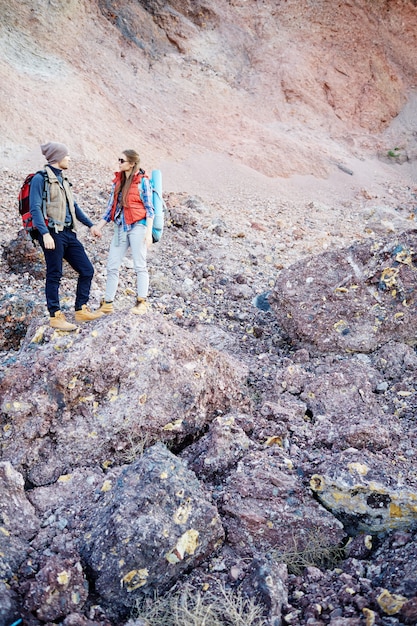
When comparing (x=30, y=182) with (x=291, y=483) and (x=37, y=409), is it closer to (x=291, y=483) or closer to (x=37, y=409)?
(x=37, y=409)

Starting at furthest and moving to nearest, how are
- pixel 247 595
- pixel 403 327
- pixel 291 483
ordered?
pixel 403 327 → pixel 291 483 → pixel 247 595

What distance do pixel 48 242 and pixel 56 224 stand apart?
17cm

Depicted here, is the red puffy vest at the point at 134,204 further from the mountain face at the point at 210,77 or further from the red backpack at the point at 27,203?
the mountain face at the point at 210,77

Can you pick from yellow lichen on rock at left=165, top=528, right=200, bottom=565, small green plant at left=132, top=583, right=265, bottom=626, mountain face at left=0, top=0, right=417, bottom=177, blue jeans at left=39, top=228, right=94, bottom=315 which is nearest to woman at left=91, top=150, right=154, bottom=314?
blue jeans at left=39, top=228, right=94, bottom=315

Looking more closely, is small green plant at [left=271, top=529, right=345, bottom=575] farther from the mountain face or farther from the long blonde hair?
the mountain face

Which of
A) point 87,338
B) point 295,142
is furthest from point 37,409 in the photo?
point 295,142

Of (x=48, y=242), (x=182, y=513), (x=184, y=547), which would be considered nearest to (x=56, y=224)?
(x=48, y=242)

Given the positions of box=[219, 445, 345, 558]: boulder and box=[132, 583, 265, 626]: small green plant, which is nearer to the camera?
box=[132, 583, 265, 626]: small green plant

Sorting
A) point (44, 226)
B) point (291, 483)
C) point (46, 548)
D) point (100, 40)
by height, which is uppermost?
point (100, 40)

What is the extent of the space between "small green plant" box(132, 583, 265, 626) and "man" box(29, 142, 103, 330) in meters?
2.12

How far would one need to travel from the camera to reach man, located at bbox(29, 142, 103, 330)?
3803 millimetres

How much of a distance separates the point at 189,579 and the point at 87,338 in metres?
1.66

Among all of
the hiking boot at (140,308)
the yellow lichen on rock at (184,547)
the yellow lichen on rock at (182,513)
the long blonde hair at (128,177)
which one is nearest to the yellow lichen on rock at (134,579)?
the yellow lichen on rock at (184,547)

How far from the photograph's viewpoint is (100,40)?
47.8ft
